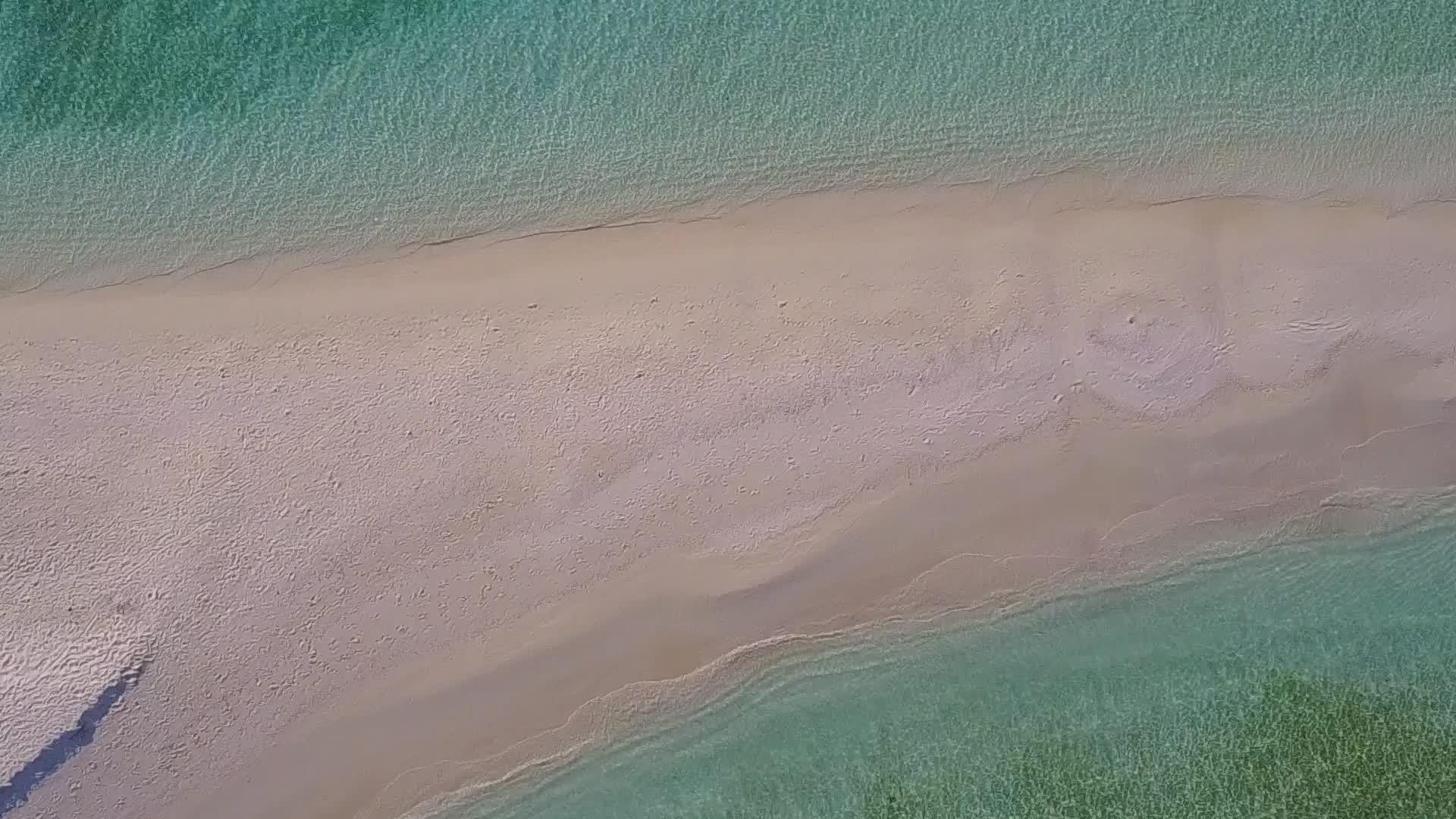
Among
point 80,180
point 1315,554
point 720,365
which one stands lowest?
point 1315,554

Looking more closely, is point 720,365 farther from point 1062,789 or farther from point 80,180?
point 80,180

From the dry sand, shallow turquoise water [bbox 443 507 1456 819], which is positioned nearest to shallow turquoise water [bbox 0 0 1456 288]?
the dry sand

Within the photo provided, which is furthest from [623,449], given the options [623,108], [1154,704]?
[1154,704]

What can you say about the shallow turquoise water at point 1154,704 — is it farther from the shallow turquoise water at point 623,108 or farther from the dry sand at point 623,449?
the shallow turquoise water at point 623,108

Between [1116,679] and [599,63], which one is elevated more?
[599,63]

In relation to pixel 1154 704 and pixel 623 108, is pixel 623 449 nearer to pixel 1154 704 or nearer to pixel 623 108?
pixel 623 108

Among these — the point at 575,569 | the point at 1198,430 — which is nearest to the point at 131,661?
the point at 575,569
